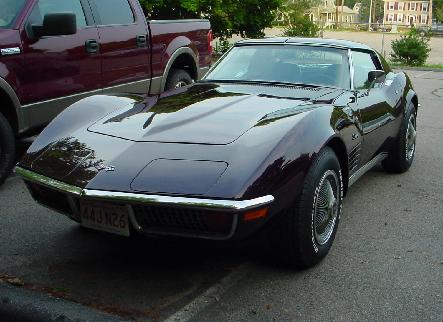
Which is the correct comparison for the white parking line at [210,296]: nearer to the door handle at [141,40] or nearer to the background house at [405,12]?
the door handle at [141,40]

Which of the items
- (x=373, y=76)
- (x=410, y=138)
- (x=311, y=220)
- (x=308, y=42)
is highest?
(x=308, y=42)

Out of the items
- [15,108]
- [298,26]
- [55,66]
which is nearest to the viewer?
[15,108]

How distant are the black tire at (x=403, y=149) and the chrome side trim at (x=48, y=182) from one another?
11.4 feet

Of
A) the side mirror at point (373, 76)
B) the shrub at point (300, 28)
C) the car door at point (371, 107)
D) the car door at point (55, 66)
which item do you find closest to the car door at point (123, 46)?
the car door at point (55, 66)

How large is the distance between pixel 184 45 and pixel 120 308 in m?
5.09

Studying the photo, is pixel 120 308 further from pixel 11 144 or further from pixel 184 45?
pixel 184 45

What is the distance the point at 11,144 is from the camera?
5.34 meters

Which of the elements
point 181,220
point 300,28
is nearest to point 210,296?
point 181,220

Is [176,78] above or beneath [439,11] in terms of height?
above

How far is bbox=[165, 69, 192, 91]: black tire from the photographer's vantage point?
300 inches

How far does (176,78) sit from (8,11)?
2.56 meters

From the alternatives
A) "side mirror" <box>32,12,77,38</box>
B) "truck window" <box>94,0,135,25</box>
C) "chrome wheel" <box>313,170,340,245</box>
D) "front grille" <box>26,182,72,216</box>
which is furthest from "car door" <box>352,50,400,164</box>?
"truck window" <box>94,0,135,25</box>

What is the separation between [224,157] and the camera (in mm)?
3262

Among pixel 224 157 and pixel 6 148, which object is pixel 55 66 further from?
pixel 224 157
